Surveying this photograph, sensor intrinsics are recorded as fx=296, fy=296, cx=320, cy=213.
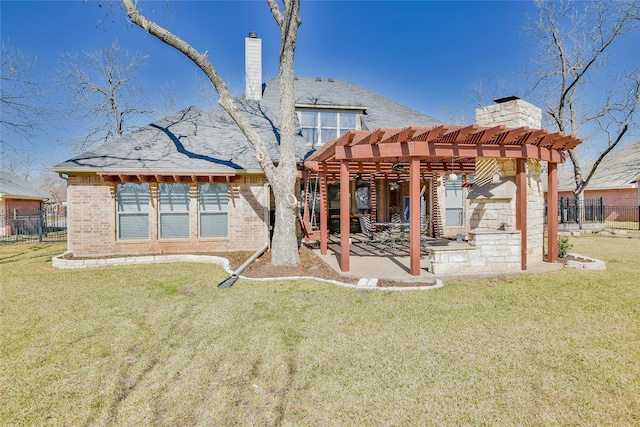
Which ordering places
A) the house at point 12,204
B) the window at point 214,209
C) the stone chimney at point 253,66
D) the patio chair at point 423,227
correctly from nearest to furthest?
1. the patio chair at point 423,227
2. the window at point 214,209
3. the stone chimney at point 253,66
4. the house at point 12,204

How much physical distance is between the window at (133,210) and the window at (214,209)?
1.65 metres

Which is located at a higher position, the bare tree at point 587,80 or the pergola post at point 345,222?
the bare tree at point 587,80

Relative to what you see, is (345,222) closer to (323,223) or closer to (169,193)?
(323,223)

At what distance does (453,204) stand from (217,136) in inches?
378

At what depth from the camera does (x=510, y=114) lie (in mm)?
7172

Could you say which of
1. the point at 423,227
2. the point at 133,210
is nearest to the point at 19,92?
the point at 133,210

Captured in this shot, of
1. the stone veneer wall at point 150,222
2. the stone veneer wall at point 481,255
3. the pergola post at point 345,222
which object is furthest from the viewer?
the stone veneer wall at point 150,222

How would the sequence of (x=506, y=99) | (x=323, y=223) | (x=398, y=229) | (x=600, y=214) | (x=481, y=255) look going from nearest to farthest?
(x=481, y=255)
(x=506, y=99)
(x=323, y=223)
(x=398, y=229)
(x=600, y=214)

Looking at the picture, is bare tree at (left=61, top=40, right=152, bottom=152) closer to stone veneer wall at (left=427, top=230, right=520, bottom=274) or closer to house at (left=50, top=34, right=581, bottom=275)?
house at (left=50, top=34, right=581, bottom=275)

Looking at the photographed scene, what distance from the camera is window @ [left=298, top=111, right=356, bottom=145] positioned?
12156mm

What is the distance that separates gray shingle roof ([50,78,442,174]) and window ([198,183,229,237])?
0.68m

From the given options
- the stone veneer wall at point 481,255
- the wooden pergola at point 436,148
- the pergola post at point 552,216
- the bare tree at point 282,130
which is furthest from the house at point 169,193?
the pergola post at point 552,216

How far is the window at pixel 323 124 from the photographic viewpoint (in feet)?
39.9

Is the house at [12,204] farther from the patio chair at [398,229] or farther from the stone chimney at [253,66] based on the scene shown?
the patio chair at [398,229]
